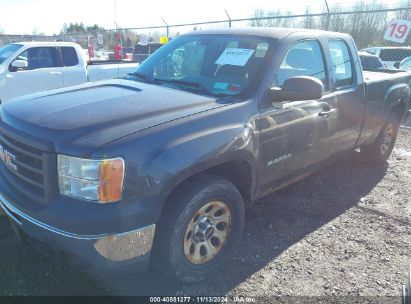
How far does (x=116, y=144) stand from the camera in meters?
2.38

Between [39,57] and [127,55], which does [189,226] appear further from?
[127,55]

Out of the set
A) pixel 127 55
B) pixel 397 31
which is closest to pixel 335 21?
pixel 397 31

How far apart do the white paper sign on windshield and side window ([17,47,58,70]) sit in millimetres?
6725

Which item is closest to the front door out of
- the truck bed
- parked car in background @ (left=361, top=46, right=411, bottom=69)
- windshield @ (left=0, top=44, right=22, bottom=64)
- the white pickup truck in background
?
the truck bed

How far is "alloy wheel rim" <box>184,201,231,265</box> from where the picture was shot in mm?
2904

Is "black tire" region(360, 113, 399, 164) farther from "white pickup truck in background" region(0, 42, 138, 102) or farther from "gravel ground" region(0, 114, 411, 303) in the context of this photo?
"white pickup truck in background" region(0, 42, 138, 102)

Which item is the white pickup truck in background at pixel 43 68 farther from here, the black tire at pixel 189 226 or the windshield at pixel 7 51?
the black tire at pixel 189 226

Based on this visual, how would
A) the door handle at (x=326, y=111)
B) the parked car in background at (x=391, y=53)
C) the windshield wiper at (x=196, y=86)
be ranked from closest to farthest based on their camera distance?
the windshield wiper at (x=196, y=86) → the door handle at (x=326, y=111) → the parked car in background at (x=391, y=53)

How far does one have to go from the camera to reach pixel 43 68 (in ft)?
29.5

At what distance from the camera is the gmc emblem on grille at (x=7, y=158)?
2.81 m

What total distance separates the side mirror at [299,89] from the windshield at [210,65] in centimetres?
23

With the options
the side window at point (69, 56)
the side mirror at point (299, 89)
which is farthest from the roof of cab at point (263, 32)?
the side window at point (69, 56)

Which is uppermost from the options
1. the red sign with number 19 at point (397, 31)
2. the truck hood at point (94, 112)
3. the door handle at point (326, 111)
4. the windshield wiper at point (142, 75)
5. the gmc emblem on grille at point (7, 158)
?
the red sign with number 19 at point (397, 31)

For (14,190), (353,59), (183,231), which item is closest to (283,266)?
(183,231)
